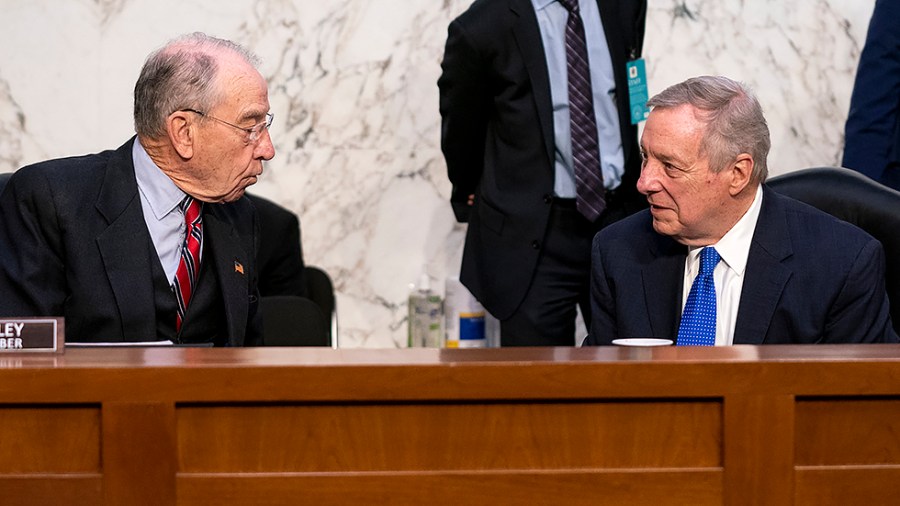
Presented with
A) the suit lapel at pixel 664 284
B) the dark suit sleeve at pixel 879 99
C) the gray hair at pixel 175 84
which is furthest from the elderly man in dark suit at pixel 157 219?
the dark suit sleeve at pixel 879 99

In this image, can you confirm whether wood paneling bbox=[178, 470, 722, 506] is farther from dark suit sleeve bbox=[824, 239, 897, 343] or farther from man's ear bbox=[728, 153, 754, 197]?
man's ear bbox=[728, 153, 754, 197]

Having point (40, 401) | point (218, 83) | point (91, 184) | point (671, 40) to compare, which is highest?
point (671, 40)

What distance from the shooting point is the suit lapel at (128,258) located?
2.41m

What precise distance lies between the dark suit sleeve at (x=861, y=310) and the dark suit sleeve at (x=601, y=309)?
45 cm

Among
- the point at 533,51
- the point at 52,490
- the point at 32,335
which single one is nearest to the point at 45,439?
the point at 52,490

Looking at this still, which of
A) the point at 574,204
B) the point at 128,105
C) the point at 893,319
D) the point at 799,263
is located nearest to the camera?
the point at 799,263

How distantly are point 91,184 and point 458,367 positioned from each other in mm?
1224

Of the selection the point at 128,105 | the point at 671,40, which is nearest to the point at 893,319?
the point at 671,40

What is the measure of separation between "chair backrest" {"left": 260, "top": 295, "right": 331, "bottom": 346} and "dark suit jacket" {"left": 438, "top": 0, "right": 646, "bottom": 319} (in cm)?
77

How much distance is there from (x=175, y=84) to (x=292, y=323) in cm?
106

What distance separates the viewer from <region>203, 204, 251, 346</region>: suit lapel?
2545 millimetres

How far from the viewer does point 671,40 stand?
17.0 ft

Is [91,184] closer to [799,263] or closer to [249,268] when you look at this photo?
[249,268]

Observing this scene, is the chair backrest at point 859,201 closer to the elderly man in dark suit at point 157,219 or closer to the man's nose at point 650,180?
the man's nose at point 650,180
